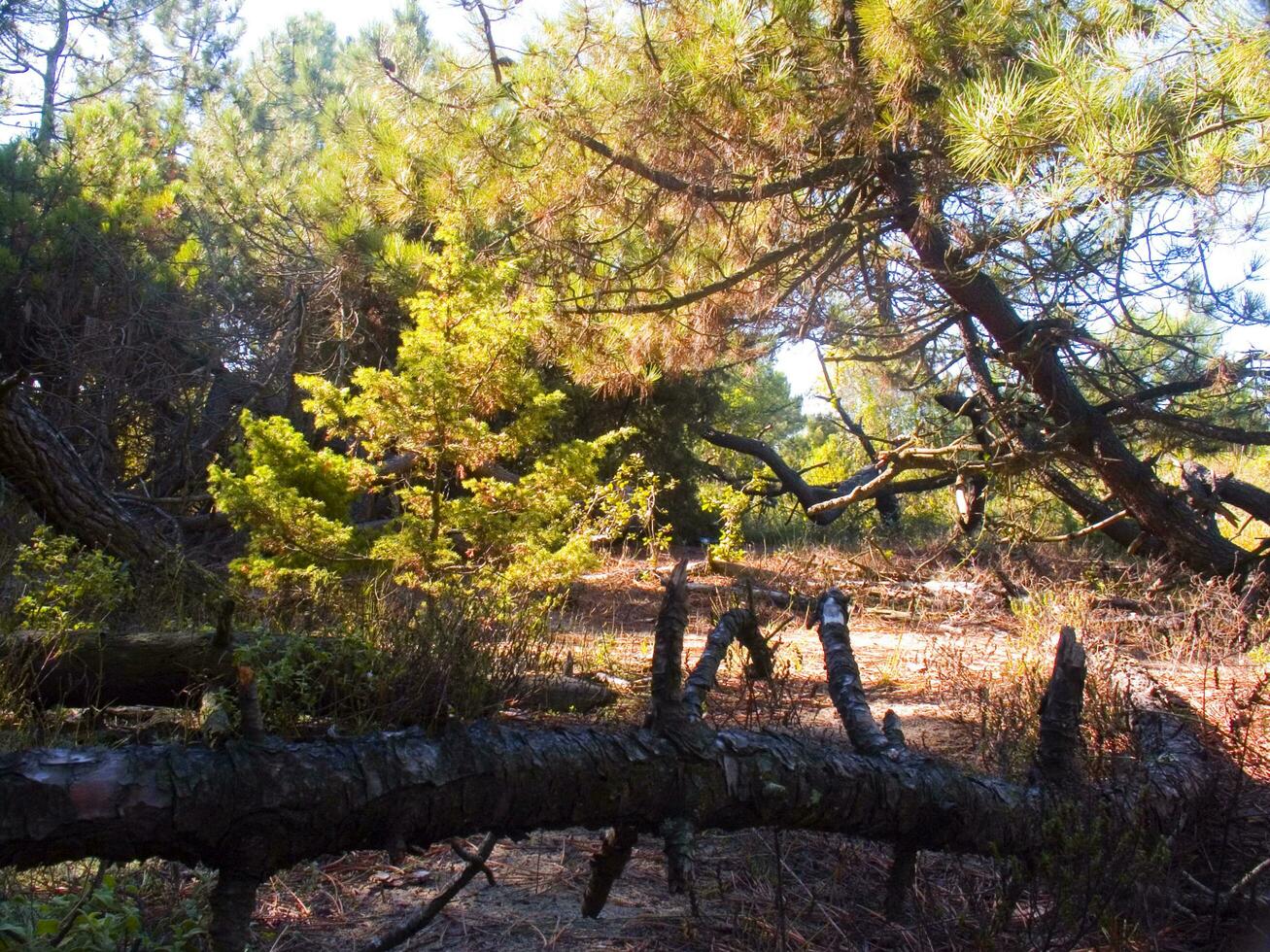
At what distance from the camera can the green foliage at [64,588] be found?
4484 mm

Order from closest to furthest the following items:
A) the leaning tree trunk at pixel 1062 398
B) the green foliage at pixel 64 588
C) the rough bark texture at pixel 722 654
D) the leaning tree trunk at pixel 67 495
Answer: the rough bark texture at pixel 722 654, the green foliage at pixel 64 588, the leaning tree trunk at pixel 67 495, the leaning tree trunk at pixel 1062 398

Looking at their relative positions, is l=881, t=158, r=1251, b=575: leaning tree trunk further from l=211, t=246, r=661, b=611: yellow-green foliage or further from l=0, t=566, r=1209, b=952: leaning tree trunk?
l=0, t=566, r=1209, b=952: leaning tree trunk

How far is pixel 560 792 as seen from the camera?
2.47 meters

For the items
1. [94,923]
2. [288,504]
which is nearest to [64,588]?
[288,504]

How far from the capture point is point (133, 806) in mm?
2002

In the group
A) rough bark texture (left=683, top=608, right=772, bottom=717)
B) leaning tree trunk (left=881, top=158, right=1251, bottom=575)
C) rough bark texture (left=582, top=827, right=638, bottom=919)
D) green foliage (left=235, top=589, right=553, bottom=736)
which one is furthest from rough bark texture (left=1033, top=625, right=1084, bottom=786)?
leaning tree trunk (left=881, top=158, right=1251, bottom=575)

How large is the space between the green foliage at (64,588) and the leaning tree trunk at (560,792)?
2.68 m

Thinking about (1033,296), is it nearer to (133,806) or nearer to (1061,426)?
(1061,426)

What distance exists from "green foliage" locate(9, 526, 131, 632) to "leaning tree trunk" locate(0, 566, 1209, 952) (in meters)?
2.68

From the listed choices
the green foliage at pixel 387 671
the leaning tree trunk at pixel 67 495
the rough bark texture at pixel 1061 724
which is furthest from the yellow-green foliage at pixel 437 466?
the rough bark texture at pixel 1061 724

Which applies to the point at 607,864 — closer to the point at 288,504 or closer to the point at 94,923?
the point at 94,923

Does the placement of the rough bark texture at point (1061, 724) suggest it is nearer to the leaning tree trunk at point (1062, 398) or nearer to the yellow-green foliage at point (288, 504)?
the leaning tree trunk at point (1062, 398)

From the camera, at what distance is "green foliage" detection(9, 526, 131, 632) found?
4.48 m

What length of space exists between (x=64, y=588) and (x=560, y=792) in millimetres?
3314
